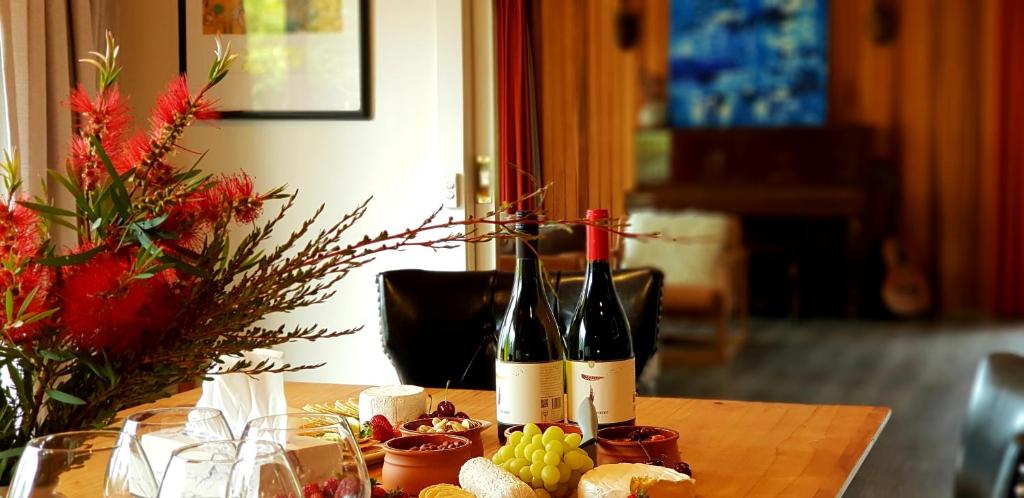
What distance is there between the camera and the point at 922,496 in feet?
11.6

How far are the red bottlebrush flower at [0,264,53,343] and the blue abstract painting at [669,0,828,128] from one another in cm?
764

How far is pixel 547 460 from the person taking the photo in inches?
43.7

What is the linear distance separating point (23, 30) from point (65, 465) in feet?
8.48

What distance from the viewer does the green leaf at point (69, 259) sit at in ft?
2.73

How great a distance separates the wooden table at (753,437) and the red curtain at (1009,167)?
6.72 m

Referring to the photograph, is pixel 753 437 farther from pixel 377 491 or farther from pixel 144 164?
pixel 144 164

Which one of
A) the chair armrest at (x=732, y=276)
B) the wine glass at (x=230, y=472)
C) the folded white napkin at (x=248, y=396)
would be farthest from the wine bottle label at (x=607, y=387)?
the chair armrest at (x=732, y=276)

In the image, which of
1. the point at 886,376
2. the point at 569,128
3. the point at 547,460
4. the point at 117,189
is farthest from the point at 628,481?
the point at 886,376

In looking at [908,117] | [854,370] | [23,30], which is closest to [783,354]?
[854,370]

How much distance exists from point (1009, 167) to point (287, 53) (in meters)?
5.95

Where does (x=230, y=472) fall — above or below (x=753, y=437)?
above

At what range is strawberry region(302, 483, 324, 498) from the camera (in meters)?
0.84

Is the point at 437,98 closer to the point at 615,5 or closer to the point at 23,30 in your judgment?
the point at 23,30

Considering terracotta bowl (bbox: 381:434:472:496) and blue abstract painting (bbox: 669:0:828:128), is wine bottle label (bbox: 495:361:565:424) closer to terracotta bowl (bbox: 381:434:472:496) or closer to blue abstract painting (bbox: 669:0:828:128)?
terracotta bowl (bbox: 381:434:472:496)
